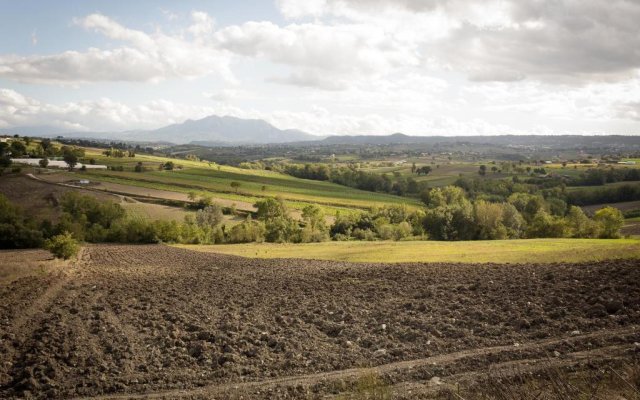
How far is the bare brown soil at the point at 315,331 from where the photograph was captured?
1482 centimetres

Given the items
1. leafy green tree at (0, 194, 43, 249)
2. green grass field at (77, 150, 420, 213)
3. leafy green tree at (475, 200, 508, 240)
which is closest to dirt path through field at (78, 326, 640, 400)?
leafy green tree at (0, 194, 43, 249)

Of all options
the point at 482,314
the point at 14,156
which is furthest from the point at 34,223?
the point at 14,156

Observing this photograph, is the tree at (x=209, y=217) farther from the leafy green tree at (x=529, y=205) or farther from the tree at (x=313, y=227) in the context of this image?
the leafy green tree at (x=529, y=205)

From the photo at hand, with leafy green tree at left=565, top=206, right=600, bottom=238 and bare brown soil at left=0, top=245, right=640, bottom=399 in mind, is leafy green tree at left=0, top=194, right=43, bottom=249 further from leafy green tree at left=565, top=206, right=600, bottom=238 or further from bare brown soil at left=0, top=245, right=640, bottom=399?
leafy green tree at left=565, top=206, right=600, bottom=238

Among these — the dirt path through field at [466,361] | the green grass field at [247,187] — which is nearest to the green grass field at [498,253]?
the dirt path through field at [466,361]

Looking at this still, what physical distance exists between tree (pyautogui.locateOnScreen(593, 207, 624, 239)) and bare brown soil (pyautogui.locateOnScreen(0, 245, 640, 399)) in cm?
4185

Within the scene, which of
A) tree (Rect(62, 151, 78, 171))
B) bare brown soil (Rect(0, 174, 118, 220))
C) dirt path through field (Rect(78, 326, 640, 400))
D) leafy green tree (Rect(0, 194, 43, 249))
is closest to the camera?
dirt path through field (Rect(78, 326, 640, 400))

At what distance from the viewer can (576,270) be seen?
Answer: 2709cm

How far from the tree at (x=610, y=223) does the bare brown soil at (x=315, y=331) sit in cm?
4185

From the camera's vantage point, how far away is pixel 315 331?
773 inches

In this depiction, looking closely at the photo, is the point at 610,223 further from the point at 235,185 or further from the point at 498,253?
the point at 235,185

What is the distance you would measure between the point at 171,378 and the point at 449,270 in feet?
71.1

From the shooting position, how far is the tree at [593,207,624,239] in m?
62.7

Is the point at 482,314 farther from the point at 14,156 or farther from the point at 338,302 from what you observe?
the point at 14,156
